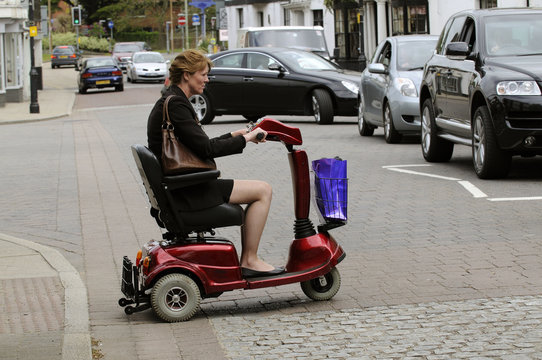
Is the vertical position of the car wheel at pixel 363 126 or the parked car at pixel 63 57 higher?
the parked car at pixel 63 57

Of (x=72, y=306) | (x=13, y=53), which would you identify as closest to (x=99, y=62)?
(x=13, y=53)

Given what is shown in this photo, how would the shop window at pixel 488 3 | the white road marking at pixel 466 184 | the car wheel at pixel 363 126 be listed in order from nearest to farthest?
1. the white road marking at pixel 466 184
2. the car wheel at pixel 363 126
3. the shop window at pixel 488 3

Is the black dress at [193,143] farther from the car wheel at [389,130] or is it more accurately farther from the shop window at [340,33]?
the shop window at [340,33]

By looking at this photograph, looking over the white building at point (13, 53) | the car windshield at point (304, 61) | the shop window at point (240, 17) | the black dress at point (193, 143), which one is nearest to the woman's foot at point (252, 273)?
the black dress at point (193, 143)

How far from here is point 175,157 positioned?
6.30 metres

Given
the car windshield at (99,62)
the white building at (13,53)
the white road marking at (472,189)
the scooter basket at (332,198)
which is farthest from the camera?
the car windshield at (99,62)

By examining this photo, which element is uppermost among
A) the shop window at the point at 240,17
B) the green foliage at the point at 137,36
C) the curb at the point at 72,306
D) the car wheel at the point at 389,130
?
the green foliage at the point at 137,36

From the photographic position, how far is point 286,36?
29.0m

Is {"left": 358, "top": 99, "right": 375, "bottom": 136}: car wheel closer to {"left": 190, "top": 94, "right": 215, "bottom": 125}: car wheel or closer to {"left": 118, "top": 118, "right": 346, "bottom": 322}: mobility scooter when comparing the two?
{"left": 190, "top": 94, "right": 215, "bottom": 125}: car wheel

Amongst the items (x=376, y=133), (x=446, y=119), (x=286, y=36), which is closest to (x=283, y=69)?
(x=376, y=133)

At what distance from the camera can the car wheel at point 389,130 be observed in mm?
16828

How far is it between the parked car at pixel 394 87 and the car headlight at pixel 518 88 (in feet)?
15.3

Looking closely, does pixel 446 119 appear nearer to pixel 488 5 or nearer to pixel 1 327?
pixel 1 327

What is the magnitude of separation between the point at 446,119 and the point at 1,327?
8.33 m
